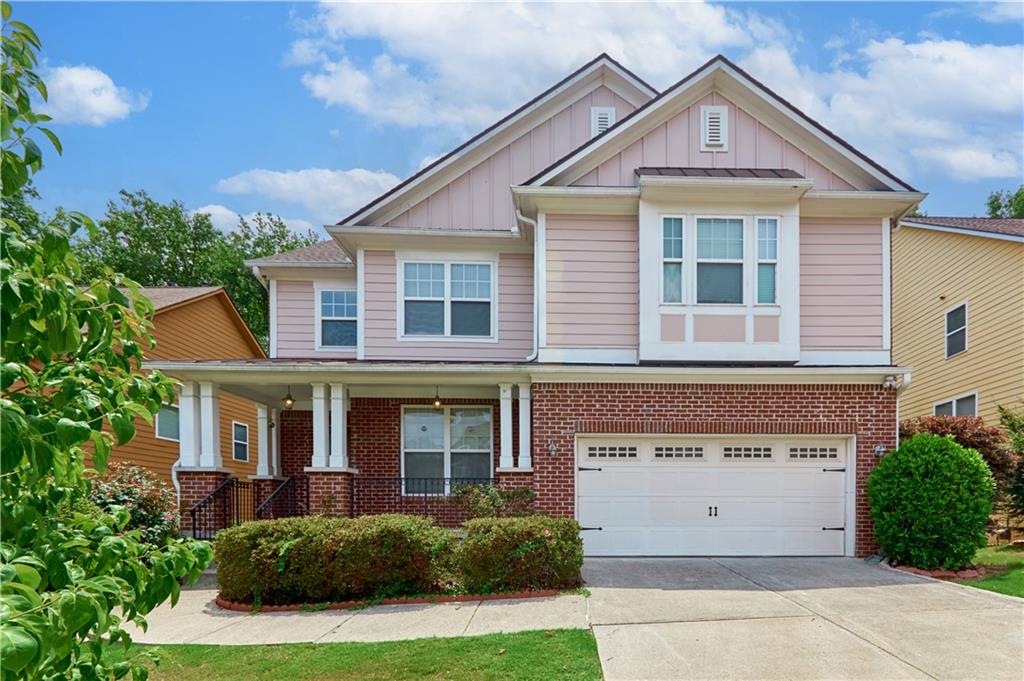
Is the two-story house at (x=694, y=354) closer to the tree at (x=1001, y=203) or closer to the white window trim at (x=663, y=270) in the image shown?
the white window trim at (x=663, y=270)

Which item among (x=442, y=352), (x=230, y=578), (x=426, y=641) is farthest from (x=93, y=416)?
(x=442, y=352)

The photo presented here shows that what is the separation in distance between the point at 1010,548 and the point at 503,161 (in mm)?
11468

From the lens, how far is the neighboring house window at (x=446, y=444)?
1288 centimetres

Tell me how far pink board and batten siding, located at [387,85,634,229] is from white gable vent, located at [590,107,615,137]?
0.09 m

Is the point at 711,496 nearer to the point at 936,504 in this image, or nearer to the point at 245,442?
the point at 936,504

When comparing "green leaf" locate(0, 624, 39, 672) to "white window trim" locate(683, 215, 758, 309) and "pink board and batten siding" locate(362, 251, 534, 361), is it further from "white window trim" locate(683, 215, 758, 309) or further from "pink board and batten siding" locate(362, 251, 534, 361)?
"pink board and batten siding" locate(362, 251, 534, 361)

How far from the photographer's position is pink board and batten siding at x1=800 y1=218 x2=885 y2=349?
11078 millimetres

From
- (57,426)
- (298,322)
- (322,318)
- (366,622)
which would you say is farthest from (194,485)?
(57,426)

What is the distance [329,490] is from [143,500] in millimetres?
2716

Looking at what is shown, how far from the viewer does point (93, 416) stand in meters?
2.53

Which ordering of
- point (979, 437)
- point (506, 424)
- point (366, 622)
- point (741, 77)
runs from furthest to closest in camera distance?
1. point (979, 437)
2. point (741, 77)
3. point (506, 424)
4. point (366, 622)

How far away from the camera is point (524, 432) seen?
10867 mm

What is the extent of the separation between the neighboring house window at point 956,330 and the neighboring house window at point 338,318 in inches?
582

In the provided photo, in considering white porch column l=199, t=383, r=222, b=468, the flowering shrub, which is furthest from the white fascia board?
the flowering shrub
